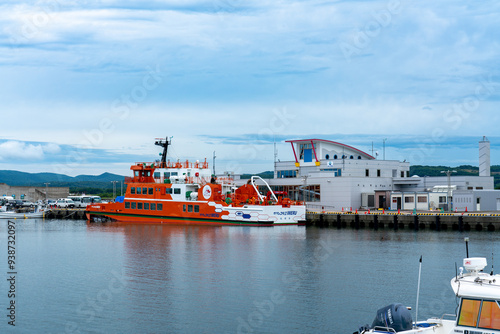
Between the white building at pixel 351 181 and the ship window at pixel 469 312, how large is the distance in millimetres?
50065

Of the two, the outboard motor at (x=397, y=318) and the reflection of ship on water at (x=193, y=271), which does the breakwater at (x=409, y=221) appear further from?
the outboard motor at (x=397, y=318)

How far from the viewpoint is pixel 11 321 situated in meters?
19.7

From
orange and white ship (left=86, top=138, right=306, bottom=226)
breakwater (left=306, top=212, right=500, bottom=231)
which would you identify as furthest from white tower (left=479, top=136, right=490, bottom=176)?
orange and white ship (left=86, top=138, right=306, bottom=226)

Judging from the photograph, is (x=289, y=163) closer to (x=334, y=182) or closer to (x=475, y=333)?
(x=334, y=182)

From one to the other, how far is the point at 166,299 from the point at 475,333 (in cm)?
1271

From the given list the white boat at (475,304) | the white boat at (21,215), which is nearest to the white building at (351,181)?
the white boat at (21,215)

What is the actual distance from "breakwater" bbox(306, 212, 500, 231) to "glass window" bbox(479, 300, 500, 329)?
39.2 metres

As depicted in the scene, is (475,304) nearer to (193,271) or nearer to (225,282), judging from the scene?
(225,282)

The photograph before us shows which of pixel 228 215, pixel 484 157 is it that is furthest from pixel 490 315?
pixel 484 157

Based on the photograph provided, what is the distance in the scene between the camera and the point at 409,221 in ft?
176

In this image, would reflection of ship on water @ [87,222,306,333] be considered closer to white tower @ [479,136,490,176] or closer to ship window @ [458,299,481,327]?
ship window @ [458,299,481,327]

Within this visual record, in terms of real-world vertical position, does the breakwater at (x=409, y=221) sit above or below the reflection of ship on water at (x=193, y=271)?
above

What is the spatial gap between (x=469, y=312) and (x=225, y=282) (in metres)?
14.1

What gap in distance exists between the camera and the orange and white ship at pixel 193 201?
2119 inches
